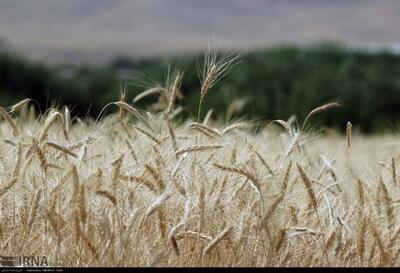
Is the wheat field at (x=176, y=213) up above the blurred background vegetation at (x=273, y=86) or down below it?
above

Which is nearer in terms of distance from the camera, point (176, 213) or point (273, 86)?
point (176, 213)

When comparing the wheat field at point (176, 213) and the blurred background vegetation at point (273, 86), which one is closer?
the wheat field at point (176, 213)

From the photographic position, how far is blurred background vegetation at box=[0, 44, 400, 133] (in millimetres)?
12250

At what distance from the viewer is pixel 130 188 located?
2617 mm

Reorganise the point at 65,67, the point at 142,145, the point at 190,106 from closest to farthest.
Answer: the point at 142,145 → the point at 190,106 → the point at 65,67

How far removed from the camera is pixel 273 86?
1315 centimetres

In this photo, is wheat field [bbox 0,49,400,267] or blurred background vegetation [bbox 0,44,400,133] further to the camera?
blurred background vegetation [bbox 0,44,400,133]

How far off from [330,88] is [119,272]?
36.0ft

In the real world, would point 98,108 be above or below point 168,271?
below

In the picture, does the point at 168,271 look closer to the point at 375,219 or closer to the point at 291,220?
the point at 291,220

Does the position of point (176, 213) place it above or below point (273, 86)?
above

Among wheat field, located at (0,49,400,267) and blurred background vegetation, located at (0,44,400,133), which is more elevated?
wheat field, located at (0,49,400,267)

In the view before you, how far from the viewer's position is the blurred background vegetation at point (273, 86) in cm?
1225

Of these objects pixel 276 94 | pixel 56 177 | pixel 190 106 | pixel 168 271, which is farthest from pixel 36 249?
pixel 276 94
